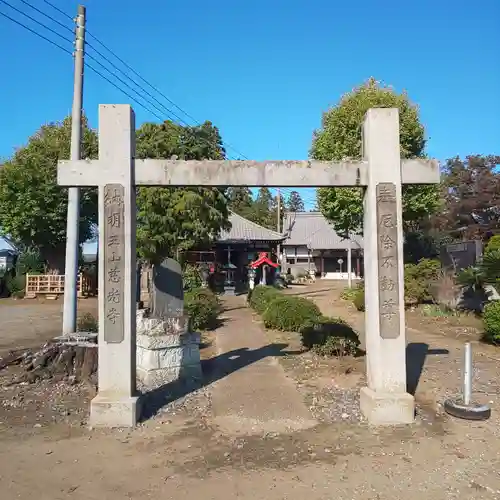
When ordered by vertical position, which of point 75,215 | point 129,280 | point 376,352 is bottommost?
point 376,352

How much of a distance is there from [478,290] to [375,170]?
10900mm

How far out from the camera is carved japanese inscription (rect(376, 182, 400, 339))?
6.27 m

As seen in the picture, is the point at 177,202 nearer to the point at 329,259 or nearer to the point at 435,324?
the point at 435,324

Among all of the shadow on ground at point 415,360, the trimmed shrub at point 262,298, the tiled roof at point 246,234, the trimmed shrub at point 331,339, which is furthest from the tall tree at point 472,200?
the trimmed shrub at point 331,339

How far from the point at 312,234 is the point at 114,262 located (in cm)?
4073

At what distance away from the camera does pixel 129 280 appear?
20.2 feet

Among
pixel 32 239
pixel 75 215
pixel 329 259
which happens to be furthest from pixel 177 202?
pixel 329 259

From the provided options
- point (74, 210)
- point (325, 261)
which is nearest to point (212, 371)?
point (74, 210)

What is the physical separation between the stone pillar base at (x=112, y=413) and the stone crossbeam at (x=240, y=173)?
109 inches

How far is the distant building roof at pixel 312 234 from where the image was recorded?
43.1 metres

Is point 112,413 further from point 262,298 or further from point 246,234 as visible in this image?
point 246,234

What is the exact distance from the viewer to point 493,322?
11523mm

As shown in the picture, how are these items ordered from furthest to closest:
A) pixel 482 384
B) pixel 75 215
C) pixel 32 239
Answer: pixel 32 239, pixel 75 215, pixel 482 384

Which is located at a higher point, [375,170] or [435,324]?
[375,170]
